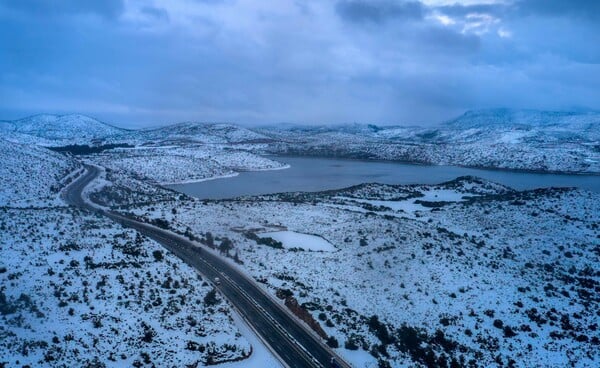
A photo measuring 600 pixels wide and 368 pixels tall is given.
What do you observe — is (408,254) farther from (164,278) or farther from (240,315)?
(164,278)

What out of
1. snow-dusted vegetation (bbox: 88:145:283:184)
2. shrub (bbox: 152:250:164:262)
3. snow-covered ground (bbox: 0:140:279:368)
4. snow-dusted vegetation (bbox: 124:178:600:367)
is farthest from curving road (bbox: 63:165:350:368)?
snow-dusted vegetation (bbox: 88:145:283:184)

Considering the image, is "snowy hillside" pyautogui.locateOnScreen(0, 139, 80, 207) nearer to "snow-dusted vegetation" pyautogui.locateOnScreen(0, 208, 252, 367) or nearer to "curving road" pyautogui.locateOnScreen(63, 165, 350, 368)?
"curving road" pyautogui.locateOnScreen(63, 165, 350, 368)

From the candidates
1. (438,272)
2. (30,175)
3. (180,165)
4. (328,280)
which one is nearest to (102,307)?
(328,280)

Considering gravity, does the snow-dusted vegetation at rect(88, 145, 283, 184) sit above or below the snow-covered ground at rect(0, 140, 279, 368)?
above

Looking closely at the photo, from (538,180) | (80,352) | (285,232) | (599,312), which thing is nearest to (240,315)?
(80,352)

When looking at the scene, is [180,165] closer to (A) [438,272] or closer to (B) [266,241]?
(B) [266,241]
